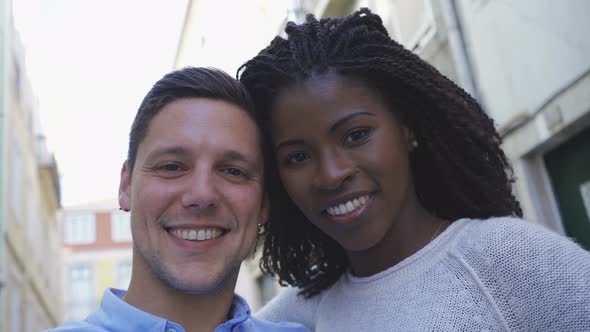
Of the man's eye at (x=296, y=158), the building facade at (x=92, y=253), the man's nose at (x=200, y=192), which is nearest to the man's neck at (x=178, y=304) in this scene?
the man's nose at (x=200, y=192)

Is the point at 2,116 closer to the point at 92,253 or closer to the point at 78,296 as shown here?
the point at 78,296

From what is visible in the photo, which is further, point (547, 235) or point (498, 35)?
point (498, 35)

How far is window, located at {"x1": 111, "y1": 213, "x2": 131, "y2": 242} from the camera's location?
1553 inches

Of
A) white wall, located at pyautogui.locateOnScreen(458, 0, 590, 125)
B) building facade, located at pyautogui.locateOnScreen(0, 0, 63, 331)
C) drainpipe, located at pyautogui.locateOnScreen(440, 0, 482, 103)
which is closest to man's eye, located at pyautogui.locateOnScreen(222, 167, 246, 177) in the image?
white wall, located at pyautogui.locateOnScreen(458, 0, 590, 125)

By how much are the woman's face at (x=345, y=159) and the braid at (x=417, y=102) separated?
0.32 ft

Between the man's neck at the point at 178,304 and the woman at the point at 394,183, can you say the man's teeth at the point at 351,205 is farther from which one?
the man's neck at the point at 178,304

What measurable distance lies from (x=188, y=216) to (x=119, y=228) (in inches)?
1538

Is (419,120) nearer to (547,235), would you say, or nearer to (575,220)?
(547,235)

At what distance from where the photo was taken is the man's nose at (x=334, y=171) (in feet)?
7.39

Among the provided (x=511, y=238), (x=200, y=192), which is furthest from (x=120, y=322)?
(x=511, y=238)

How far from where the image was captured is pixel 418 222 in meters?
2.46

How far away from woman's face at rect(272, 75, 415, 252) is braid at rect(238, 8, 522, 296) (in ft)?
0.32

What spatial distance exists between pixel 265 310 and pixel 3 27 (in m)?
10.7

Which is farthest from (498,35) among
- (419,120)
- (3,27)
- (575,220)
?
(3,27)
